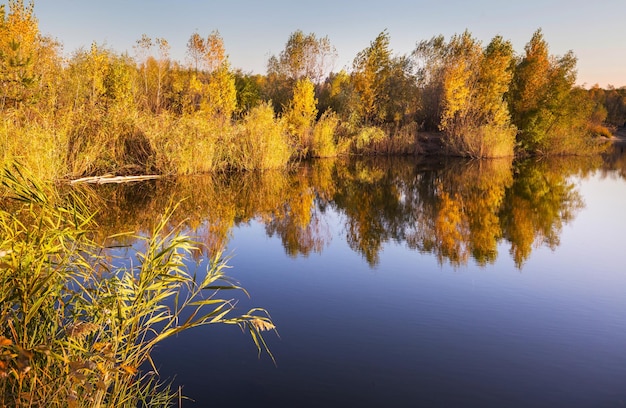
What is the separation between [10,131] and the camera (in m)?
9.98

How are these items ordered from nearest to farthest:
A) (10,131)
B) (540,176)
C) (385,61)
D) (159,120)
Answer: (10,131) < (159,120) < (540,176) < (385,61)

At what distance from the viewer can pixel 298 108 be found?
25.4m

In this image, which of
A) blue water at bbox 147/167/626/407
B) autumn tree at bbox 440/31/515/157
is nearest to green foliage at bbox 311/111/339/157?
autumn tree at bbox 440/31/515/157

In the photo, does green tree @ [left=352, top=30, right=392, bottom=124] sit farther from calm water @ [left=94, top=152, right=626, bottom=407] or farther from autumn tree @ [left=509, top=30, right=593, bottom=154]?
calm water @ [left=94, top=152, right=626, bottom=407]

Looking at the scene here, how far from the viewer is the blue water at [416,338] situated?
12.3 feet

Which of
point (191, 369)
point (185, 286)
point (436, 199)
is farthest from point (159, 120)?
point (191, 369)

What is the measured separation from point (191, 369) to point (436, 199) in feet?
36.7

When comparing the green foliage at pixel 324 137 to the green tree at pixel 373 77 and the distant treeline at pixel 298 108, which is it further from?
the green tree at pixel 373 77

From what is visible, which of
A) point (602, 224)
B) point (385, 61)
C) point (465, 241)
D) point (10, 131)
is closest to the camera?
point (465, 241)

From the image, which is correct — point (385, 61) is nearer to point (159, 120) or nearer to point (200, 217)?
point (159, 120)

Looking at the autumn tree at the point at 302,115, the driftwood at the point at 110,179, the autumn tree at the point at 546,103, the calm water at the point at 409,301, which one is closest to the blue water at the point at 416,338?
the calm water at the point at 409,301

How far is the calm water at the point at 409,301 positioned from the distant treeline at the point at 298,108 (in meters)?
2.74

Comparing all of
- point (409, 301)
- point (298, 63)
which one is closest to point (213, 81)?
point (298, 63)

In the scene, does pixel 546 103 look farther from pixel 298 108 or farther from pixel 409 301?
pixel 409 301
